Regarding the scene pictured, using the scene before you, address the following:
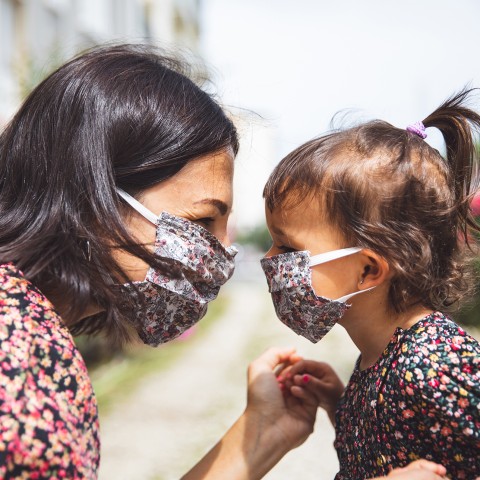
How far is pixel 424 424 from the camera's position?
1.92 meters

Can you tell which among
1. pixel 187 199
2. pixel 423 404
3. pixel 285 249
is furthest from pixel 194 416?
pixel 423 404

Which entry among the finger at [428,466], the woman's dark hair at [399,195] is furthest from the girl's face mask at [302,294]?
the finger at [428,466]

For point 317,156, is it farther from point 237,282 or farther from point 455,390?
point 237,282

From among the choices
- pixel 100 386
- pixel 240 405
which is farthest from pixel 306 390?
pixel 100 386

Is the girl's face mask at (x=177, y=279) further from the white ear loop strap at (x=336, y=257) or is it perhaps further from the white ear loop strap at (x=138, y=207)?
the white ear loop strap at (x=336, y=257)

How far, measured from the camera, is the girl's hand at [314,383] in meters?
2.62

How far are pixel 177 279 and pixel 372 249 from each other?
2.15 feet

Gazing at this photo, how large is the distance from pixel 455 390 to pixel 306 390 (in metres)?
0.88

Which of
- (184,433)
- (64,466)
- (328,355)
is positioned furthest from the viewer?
(328,355)

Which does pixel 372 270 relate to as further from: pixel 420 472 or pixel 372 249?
pixel 420 472

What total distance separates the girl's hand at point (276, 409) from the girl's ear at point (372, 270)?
0.61 m

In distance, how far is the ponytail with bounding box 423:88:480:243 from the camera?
2383 millimetres

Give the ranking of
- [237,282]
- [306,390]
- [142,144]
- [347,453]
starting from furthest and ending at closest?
[237,282] < [306,390] < [347,453] < [142,144]

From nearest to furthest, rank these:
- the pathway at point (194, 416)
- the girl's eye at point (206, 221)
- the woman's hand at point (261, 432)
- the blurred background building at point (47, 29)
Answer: the girl's eye at point (206, 221)
the woman's hand at point (261, 432)
the pathway at point (194, 416)
the blurred background building at point (47, 29)
